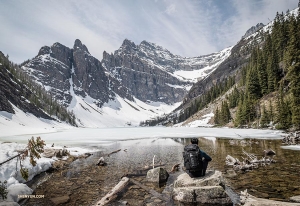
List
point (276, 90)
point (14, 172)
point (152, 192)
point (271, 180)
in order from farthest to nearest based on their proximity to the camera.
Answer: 1. point (276, 90)
2. point (14, 172)
3. point (271, 180)
4. point (152, 192)

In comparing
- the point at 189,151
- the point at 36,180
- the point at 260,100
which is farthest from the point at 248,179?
the point at 260,100

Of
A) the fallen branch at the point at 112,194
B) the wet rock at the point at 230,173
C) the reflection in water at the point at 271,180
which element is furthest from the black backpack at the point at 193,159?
the wet rock at the point at 230,173

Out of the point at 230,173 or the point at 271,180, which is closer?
the point at 271,180

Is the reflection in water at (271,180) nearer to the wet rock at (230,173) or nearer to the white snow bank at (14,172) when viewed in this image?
the wet rock at (230,173)

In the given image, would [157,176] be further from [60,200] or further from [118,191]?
[60,200]

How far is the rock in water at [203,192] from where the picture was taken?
8.49 metres

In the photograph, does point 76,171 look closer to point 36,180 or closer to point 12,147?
point 36,180

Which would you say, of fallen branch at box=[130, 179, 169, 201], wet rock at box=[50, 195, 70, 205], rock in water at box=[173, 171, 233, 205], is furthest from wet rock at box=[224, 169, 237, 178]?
wet rock at box=[50, 195, 70, 205]

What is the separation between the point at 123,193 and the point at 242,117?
66339 mm

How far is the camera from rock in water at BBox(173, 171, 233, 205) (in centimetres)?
849

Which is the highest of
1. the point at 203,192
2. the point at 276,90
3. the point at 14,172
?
the point at 276,90

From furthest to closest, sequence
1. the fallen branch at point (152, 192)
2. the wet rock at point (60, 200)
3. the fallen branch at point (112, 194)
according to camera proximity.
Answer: the fallen branch at point (152, 192)
the wet rock at point (60, 200)
the fallen branch at point (112, 194)

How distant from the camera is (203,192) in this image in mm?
8641

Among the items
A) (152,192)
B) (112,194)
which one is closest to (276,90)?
(152,192)
